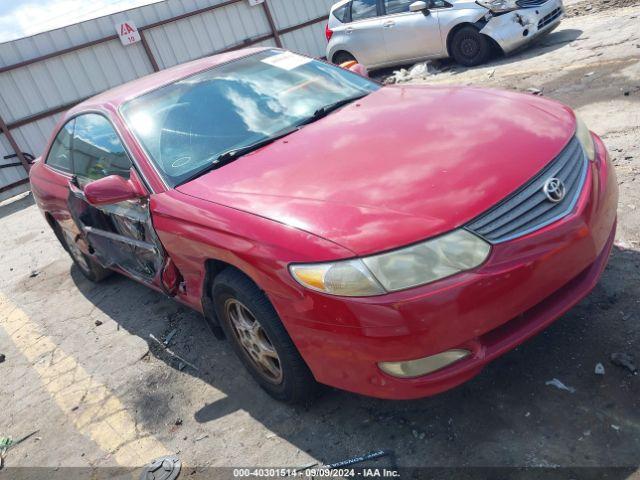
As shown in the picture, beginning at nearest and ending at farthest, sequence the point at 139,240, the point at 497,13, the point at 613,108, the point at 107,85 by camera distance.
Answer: the point at 139,240 → the point at 613,108 → the point at 497,13 → the point at 107,85

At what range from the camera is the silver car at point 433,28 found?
847 centimetres

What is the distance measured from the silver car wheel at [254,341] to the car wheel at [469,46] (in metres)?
7.42

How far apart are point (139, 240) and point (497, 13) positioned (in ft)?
23.4

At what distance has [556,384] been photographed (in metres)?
2.54

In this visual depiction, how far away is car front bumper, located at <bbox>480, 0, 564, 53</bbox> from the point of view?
8383mm

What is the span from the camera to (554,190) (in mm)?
2297

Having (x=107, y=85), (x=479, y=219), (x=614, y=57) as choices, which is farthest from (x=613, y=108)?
(x=107, y=85)

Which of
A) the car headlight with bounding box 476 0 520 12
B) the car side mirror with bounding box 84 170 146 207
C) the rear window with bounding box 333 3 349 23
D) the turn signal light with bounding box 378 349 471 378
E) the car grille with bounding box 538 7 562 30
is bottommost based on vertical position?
the turn signal light with bounding box 378 349 471 378

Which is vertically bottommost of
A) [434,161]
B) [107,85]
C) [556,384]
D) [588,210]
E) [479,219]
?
[556,384]

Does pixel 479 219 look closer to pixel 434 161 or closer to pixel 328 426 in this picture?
pixel 434 161

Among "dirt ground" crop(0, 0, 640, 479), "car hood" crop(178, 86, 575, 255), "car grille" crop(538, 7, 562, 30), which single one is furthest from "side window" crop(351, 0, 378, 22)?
"car hood" crop(178, 86, 575, 255)

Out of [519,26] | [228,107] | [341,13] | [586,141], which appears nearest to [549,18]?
[519,26]

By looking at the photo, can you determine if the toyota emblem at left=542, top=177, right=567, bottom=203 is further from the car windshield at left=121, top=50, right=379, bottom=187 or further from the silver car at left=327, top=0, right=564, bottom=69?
the silver car at left=327, top=0, right=564, bottom=69

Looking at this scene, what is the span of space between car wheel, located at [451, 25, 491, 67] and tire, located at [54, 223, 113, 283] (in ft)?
21.6
